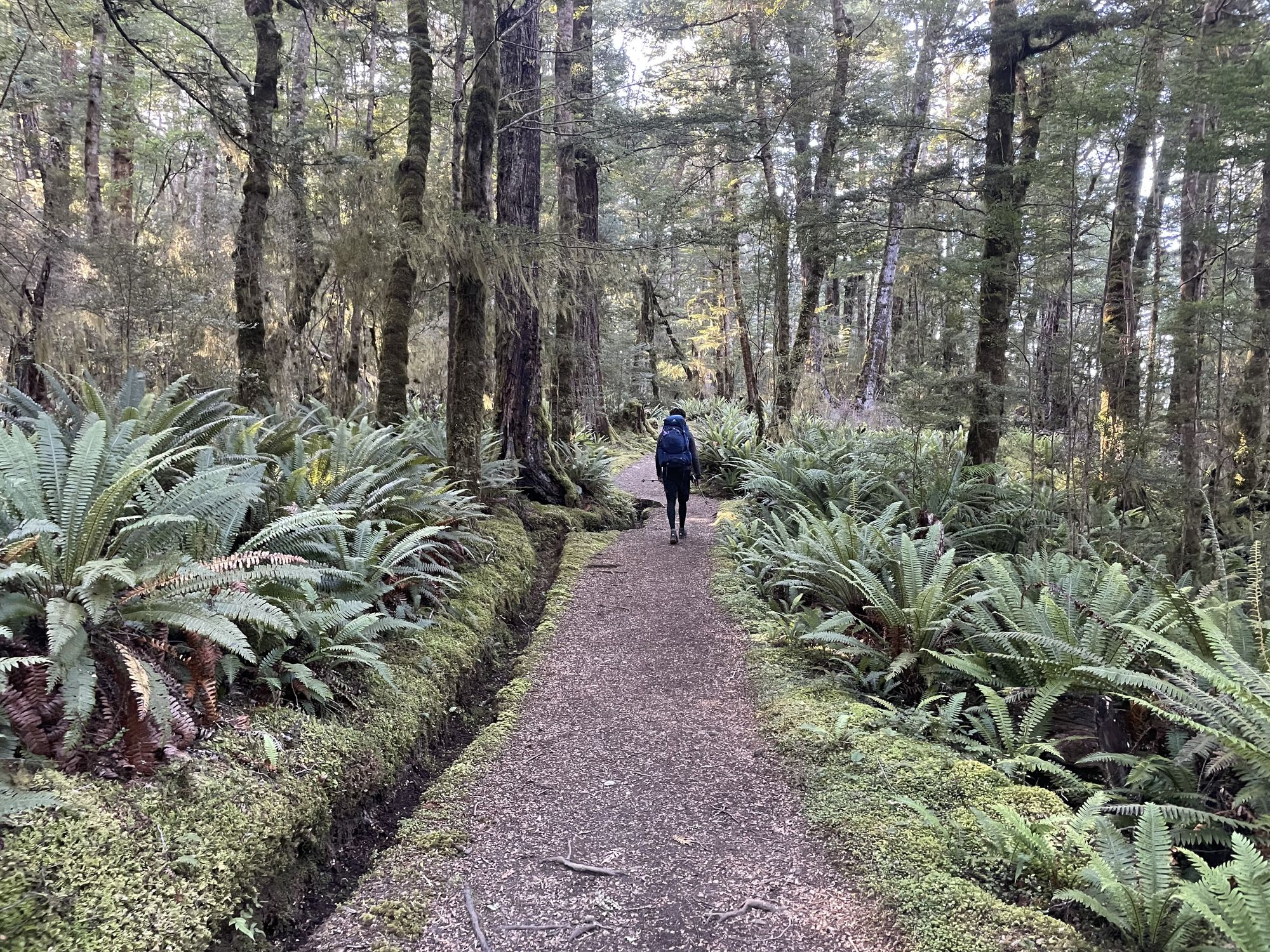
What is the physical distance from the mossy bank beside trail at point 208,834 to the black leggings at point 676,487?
5.06 m

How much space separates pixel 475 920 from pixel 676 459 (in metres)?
6.13

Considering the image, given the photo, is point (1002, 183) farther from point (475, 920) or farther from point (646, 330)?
point (646, 330)

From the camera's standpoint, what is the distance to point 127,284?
7.35 m

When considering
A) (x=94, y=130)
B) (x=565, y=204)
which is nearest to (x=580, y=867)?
(x=565, y=204)

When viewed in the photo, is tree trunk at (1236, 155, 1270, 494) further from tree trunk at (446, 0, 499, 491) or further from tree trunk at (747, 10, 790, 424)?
tree trunk at (446, 0, 499, 491)

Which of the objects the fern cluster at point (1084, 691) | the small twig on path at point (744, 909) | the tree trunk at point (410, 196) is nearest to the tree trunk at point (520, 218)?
the tree trunk at point (410, 196)

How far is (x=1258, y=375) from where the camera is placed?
831 centimetres

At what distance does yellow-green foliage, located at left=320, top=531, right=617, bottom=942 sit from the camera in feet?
7.82

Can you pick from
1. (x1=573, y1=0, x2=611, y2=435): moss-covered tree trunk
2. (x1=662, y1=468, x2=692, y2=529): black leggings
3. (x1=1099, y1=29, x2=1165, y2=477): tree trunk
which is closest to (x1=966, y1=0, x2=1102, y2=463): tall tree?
(x1=1099, y1=29, x2=1165, y2=477): tree trunk

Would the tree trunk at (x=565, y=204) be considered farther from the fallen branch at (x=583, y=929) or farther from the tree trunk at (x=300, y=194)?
the fallen branch at (x=583, y=929)

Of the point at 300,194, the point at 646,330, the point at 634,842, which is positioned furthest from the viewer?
the point at 646,330

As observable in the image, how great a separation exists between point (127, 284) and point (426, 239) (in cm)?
438

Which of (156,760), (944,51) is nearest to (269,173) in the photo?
(156,760)

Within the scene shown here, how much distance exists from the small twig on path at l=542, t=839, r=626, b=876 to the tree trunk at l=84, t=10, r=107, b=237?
1073 centimetres
